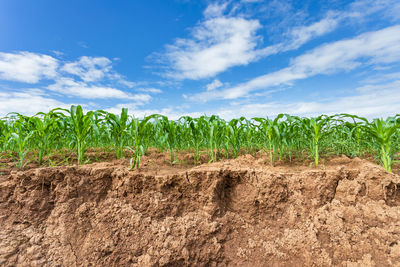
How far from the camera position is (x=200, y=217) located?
2049 mm

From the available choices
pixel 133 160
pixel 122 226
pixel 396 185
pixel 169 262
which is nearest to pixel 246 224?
pixel 169 262

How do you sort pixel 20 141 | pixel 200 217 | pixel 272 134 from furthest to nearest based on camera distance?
pixel 272 134
pixel 20 141
pixel 200 217

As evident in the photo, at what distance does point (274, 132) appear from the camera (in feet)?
9.04

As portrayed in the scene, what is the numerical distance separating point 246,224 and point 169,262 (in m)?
0.89

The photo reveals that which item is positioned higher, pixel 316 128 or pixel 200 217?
pixel 316 128

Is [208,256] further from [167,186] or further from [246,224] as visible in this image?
[167,186]

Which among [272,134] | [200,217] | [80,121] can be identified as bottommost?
[200,217]

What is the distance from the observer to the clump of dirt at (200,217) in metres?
1.88

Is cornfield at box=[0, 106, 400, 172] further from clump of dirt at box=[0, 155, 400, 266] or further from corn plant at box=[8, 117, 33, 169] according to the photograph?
clump of dirt at box=[0, 155, 400, 266]

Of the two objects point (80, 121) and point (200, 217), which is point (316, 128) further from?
point (80, 121)

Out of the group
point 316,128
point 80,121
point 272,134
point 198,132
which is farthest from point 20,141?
point 316,128

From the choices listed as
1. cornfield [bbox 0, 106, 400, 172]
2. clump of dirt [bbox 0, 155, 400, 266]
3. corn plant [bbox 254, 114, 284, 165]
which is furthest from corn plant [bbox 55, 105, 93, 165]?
corn plant [bbox 254, 114, 284, 165]

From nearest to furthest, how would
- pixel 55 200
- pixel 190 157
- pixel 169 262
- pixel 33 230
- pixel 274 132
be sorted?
1. pixel 169 262
2. pixel 33 230
3. pixel 55 200
4. pixel 274 132
5. pixel 190 157

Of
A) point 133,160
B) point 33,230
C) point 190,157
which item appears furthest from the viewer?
point 190,157
